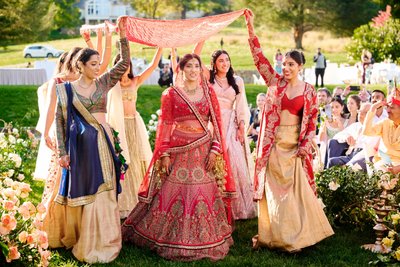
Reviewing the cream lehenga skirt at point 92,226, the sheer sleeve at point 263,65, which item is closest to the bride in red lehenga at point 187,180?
the cream lehenga skirt at point 92,226

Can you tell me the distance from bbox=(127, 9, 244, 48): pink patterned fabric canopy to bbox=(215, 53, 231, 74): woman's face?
2.48 feet

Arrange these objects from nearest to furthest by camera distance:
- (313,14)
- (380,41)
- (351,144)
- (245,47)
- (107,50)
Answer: (107,50) < (351,144) < (380,41) < (313,14) < (245,47)

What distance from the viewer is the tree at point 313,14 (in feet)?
152

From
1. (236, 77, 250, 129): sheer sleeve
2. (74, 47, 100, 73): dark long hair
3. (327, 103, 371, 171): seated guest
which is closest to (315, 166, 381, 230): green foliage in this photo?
(327, 103, 371, 171): seated guest

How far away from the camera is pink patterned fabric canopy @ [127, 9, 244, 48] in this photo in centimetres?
664

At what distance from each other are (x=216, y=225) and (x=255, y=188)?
0.53m

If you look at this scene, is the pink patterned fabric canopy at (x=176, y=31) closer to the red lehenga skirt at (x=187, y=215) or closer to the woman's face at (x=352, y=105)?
the red lehenga skirt at (x=187, y=215)

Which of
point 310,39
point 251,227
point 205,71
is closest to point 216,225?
point 251,227

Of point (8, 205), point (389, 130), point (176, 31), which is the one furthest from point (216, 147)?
point (8, 205)

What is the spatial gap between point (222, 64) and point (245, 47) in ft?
132

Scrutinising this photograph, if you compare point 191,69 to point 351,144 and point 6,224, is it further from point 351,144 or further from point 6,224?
point 351,144

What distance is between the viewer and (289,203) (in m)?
6.31

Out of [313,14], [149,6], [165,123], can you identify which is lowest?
[165,123]

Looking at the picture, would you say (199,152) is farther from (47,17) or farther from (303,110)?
(47,17)
